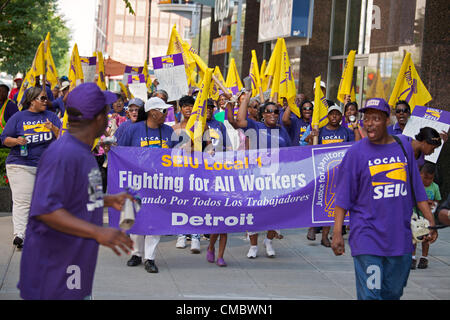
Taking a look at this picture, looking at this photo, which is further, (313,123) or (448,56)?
(448,56)

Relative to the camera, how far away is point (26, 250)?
12.2ft

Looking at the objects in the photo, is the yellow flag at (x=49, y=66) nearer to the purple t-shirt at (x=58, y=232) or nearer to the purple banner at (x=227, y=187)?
the purple banner at (x=227, y=187)

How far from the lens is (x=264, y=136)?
9.46m

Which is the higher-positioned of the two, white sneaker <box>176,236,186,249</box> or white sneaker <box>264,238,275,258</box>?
white sneaker <box>264,238,275,258</box>

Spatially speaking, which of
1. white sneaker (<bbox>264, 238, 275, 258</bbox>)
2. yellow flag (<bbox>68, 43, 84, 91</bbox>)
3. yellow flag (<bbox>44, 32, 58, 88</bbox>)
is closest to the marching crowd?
white sneaker (<bbox>264, 238, 275, 258</bbox>)

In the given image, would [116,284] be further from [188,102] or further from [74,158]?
[74,158]

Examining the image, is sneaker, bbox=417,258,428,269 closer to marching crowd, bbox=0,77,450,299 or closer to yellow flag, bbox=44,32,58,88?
marching crowd, bbox=0,77,450,299

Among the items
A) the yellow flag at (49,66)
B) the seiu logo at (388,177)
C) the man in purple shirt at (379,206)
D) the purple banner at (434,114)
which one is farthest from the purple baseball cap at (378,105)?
the yellow flag at (49,66)

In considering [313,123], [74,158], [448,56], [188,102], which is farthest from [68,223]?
[448,56]

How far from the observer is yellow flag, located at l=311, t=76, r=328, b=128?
10.9 meters

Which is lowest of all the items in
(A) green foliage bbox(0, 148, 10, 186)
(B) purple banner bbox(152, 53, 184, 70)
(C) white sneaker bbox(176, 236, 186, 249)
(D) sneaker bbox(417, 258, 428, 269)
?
(C) white sneaker bbox(176, 236, 186, 249)

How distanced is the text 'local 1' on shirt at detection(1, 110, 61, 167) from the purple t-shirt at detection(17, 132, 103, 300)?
5.47 metres

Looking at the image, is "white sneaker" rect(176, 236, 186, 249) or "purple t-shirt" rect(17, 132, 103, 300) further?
"white sneaker" rect(176, 236, 186, 249)
